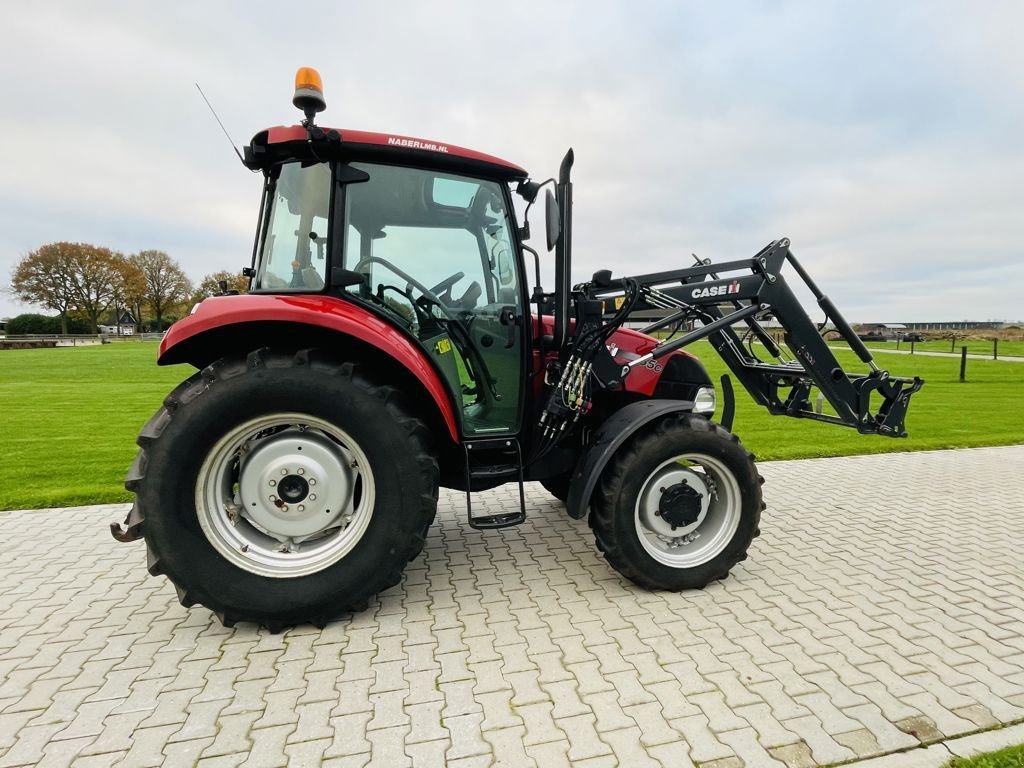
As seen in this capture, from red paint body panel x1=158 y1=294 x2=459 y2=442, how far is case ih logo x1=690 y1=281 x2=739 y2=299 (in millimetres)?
1756

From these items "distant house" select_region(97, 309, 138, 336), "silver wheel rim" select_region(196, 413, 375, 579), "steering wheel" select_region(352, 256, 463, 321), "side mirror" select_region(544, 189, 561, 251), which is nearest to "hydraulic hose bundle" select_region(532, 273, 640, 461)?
"side mirror" select_region(544, 189, 561, 251)

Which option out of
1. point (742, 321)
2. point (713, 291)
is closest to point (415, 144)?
point (713, 291)

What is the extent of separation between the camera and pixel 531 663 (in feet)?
8.63

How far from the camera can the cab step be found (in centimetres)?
321

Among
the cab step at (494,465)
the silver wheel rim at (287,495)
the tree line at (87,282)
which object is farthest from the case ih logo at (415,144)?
the tree line at (87,282)

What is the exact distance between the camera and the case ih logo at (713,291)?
357 centimetres

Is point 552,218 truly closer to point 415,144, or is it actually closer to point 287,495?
point 415,144

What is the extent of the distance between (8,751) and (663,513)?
3.07 metres

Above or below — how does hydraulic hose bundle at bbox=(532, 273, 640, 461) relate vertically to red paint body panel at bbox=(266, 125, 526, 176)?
below

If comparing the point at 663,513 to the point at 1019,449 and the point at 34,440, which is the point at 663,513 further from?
the point at 34,440

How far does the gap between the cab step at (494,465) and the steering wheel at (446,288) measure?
83cm

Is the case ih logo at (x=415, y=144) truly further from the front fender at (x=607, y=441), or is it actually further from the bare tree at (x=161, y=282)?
the bare tree at (x=161, y=282)

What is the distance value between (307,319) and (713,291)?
2.41 meters

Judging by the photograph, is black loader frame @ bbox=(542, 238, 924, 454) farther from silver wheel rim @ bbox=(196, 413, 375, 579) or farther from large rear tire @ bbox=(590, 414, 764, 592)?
silver wheel rim @ bbox=(196, 413, 375, 579)
